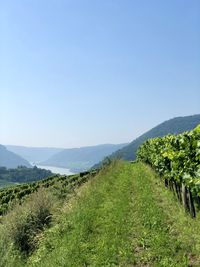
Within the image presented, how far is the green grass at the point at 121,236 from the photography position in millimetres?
10328

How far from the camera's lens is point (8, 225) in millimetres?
15320

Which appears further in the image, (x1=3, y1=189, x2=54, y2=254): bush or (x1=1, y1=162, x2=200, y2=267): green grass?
(x1=3, y1=189, x2=54, y2=254): bush

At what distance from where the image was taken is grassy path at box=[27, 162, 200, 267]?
10.3m

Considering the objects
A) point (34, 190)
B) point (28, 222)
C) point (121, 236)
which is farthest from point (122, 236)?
point (34, 190)

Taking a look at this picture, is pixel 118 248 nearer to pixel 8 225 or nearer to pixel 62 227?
pixel 62 227

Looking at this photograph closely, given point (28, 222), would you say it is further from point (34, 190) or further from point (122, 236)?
point (34, 190)

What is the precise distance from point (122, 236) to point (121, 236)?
0.03 meters

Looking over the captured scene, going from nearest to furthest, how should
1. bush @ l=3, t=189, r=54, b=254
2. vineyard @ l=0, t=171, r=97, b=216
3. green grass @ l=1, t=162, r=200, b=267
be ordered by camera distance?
green grass @ l=1, t=162, r=200, b=267 → bush @ l=3, t=189, r=54, b=254 → vineyard @ l=0, t=171, r=97, b=216

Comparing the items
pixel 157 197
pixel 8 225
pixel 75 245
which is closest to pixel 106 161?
pixel 157 197

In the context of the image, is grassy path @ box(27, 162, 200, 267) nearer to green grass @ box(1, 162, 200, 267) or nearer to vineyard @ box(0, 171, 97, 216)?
green grass @ box(1, 162, 200, 267)

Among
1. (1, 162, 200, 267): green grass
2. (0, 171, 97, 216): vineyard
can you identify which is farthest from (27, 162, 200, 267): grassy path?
(0, 171, 97, 216): vineyard

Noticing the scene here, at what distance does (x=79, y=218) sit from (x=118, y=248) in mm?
3978

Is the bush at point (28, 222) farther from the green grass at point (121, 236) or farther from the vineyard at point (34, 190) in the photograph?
the vineyard at point (34, 190)

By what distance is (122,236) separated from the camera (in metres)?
12.5
